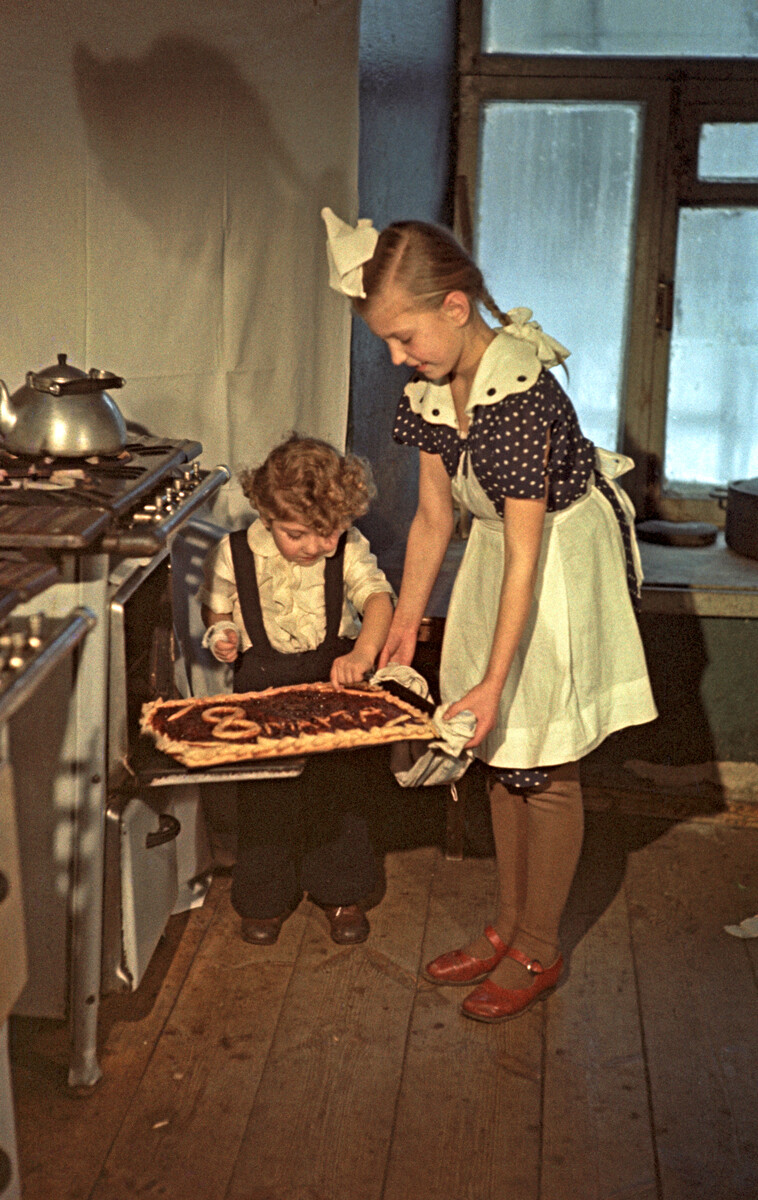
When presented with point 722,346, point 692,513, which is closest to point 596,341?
point 722,346

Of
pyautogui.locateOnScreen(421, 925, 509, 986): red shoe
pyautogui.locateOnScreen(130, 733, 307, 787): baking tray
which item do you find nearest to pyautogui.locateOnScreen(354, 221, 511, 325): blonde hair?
pyautogui.locateOnScreen(130, 733, 307, 787): baking tray

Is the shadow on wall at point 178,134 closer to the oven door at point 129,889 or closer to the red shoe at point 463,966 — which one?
the oven door at point 129,889

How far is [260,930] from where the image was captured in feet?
8.70

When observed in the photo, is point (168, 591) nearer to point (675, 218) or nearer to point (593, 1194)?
point (593, 1194)

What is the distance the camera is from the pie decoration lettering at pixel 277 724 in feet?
7.02

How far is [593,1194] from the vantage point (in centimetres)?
195

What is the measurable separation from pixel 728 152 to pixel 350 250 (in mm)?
2336

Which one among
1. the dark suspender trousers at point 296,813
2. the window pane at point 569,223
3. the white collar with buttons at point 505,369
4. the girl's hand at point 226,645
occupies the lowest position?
the dark suspender trousers at point 296,813

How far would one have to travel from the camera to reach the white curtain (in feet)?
8.34

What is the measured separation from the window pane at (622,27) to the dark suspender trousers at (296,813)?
2.18 m

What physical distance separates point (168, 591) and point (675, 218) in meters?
2.30

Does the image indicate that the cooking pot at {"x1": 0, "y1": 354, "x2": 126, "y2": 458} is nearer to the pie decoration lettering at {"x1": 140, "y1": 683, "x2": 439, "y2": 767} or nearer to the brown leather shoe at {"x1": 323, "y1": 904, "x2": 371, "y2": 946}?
the pie decoration lettering at {"x1": 140, "y1": 683, "x2": 439, "y2": 767}

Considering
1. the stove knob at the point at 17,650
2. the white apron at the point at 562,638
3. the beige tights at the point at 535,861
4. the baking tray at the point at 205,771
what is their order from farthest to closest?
1. the beige tights at the point at 535,861
2. the white apron at the point at 562,638
3. the baking tray at the point at 205,771
4. the stove knob at the point at 17,650

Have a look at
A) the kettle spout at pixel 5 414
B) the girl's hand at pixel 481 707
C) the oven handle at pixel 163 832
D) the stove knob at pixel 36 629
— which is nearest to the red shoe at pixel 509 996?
the girl's hand at pixel 481 707
